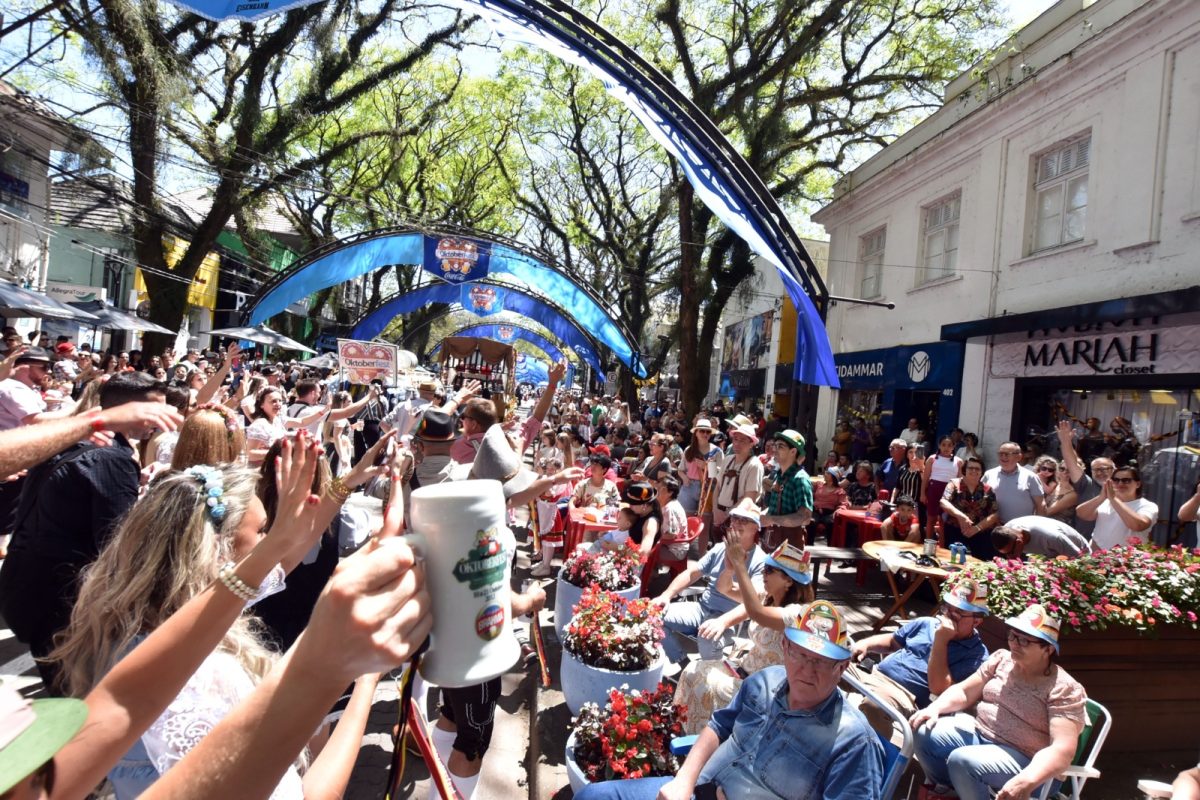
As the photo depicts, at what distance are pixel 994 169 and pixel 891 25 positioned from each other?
233 inches

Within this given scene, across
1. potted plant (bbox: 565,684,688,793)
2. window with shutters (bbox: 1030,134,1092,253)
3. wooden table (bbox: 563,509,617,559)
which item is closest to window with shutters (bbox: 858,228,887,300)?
window with shutters (bbox: 1030,134,1092,253)

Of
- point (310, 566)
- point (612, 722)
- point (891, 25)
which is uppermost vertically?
point (891, 25)

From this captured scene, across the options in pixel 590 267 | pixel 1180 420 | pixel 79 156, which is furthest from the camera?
pixel 590 267

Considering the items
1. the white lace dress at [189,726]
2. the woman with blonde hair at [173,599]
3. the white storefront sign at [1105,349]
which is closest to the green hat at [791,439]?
the woman with blonde hair at [173,599]

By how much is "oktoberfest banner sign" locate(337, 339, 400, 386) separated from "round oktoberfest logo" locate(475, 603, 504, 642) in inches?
379

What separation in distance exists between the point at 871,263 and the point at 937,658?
544 inches

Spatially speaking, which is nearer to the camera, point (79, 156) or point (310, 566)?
point (310, 566)

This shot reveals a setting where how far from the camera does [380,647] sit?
0.94 metres

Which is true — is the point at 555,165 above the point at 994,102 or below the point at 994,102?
above

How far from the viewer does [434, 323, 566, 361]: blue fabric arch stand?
35188 millimetres

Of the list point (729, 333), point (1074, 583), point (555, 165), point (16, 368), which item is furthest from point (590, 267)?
point (1074, 583)

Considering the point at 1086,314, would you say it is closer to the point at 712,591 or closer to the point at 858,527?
the point at 858,527

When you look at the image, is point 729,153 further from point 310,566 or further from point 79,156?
point 79,156

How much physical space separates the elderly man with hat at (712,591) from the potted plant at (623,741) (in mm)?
1159
